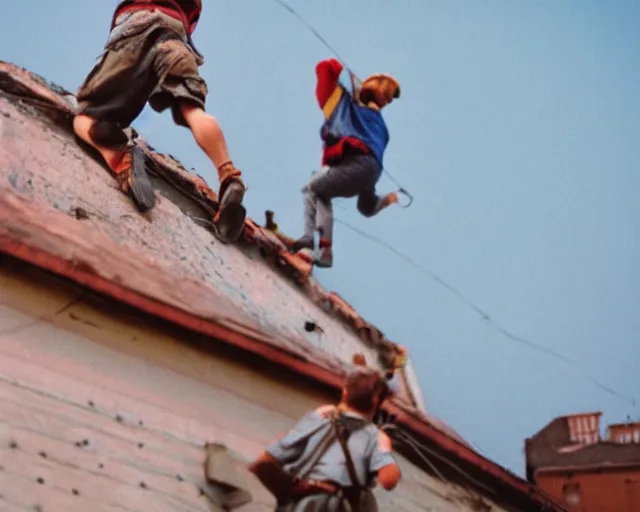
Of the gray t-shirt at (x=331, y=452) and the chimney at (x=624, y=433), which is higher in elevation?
the chimney at (x=624, y=433)

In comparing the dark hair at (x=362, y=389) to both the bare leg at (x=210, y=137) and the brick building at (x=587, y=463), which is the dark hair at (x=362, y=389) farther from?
the brick building at (x=587, y=463)

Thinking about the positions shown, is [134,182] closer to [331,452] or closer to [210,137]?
[210,137]

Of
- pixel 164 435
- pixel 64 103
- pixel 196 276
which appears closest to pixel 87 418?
pixel 164 435

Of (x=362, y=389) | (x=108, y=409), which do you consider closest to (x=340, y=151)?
(x=108, y=409)

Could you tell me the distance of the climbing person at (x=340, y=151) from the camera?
970cm

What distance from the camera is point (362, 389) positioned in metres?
5.20

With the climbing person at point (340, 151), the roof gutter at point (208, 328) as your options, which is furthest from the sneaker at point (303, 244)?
the roof gutter at point (208, 328)

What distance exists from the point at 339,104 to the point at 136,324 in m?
4.46

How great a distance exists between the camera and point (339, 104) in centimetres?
995

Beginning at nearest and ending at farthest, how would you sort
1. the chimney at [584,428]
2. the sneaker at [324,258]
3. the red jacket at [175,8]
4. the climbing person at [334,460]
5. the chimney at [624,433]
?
the climbing person at [334,460]
the red jacket at [175,8]
the sneaker at [324,258]
the chimney at [624,433]
the chimney at [584,428]

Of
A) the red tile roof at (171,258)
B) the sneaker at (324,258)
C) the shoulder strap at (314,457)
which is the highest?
the sneaker at (324,258)

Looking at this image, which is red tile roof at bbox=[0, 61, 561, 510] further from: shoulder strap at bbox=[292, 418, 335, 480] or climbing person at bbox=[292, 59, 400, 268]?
shoulder strap at bbox=[292, 418, 335, 480]

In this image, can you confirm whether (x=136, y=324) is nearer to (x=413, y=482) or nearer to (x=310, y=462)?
(x=310, y=462)

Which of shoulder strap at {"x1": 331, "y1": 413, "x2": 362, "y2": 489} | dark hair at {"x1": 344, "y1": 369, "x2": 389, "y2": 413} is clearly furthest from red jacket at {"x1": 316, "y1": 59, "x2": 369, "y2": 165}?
shoulder strap at {"x1": 331, "y1": 413, "x2": 362, "y2": 489}
